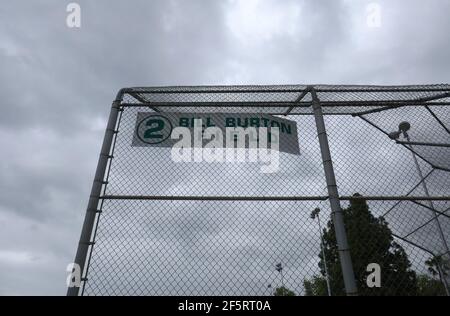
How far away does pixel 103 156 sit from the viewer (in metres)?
3.46

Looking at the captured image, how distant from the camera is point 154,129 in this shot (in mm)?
3816

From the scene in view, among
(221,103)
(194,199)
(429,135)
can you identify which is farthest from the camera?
(429,135)

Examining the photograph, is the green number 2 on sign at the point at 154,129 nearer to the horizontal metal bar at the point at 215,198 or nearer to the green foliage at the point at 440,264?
the horizontal metal bar at the point at 215,198

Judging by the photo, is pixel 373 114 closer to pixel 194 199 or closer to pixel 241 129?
pixel 241 129

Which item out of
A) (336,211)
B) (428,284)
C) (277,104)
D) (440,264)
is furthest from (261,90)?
(428,284)

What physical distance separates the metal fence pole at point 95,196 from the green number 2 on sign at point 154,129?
16.4 inches

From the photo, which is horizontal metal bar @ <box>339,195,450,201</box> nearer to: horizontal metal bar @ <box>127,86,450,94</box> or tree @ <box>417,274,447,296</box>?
tree @ <box>417,274,447,296</box>

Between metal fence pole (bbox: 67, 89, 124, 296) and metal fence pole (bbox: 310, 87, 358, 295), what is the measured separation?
258cm

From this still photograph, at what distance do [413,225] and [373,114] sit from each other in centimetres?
196

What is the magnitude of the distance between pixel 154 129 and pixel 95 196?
112 cm

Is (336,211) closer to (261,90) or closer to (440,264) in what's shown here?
(261,90)

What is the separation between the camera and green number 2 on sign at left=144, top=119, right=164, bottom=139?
3.78 m
